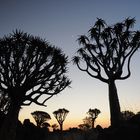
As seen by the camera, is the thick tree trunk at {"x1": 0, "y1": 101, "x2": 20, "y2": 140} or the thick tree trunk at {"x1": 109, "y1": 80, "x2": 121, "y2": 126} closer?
the thick tree trunk at {"x1": 0, "y1": 101, "x2": 20, "y2": 140}

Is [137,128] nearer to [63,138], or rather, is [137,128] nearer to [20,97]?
[20,97]

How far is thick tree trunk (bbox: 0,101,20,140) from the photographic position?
12.2 m

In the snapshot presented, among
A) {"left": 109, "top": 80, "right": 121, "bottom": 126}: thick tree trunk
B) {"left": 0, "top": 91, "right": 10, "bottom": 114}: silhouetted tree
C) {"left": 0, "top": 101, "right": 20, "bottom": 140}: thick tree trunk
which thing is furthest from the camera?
{"left": 0, "top": 91, "right": 10, "bottom": 114}: silhouetted tree

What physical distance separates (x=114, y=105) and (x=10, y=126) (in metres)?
6.58

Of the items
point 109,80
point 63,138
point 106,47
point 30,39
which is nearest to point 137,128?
point 109,80

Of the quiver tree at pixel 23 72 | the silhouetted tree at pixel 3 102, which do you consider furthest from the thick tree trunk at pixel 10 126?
the silhouetted tree at pixel 3 102

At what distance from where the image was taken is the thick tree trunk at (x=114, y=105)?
1440 cm

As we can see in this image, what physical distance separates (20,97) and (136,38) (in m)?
8.75

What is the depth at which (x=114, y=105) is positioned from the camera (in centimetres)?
1484

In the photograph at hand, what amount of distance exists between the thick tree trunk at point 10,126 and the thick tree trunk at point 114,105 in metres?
5.92

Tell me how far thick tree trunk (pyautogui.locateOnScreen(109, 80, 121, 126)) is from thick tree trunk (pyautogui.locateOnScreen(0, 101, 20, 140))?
5.92 meters

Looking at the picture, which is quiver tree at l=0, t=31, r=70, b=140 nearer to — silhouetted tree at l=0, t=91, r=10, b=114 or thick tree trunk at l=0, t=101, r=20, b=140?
thick tree trunk at l=0, t=101, r=20, b=140

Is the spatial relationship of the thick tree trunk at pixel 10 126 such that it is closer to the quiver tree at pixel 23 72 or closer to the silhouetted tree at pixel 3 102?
the quiver tree at pixel 23 72

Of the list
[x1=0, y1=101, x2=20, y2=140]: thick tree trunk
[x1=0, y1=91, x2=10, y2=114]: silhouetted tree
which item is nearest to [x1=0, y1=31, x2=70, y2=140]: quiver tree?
[x1=0, y1=101, x2=20, y2=140]: thick tree trunk
